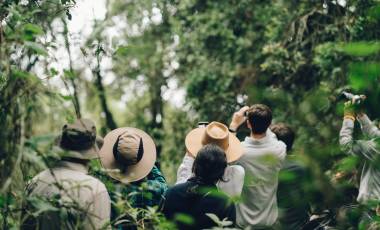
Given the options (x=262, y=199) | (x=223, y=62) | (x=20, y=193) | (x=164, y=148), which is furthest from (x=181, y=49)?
(x=20, y=193)

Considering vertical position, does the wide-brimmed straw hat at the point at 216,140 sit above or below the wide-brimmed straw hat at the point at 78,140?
below

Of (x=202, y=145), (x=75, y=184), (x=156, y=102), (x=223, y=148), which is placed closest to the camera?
(x=75, y=184)

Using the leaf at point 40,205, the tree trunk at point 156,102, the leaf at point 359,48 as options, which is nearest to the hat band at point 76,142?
the leaf at point 40,205

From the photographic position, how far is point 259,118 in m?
5.16

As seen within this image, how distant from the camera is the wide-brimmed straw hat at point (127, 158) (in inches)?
183

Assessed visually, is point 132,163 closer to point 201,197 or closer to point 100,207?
point 201,197

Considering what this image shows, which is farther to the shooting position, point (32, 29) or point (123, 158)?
point (123, 158)

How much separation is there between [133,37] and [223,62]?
439 centimetres

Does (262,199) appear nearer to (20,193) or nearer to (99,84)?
(20,193)

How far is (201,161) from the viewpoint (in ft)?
14.5

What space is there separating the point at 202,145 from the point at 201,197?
101 centimetres

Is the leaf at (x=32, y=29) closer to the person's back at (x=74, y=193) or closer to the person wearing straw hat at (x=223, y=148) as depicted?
the person's back at (x=74, y=193)

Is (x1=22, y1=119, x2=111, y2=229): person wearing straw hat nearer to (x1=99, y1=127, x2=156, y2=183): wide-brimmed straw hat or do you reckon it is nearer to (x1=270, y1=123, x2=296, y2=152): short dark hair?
(x1=99, y1=127, x2=156, y2=183): wide-brimmed straw hat

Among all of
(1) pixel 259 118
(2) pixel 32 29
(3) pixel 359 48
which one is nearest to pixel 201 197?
(1) pixel 259 118
